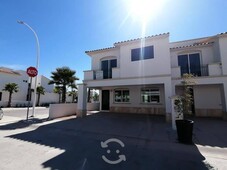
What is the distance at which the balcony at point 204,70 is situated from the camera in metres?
10.5

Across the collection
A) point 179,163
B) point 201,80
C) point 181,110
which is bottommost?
point 179,163

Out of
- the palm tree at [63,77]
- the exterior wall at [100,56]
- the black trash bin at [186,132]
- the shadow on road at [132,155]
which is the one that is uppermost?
the exterior wall at [100,56]

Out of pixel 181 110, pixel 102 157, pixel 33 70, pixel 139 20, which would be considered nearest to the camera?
pixel 102 157

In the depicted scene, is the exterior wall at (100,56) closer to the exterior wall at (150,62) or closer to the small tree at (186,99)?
the exterior wall at (150,62)

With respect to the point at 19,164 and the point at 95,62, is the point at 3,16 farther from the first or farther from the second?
the point at 19,164

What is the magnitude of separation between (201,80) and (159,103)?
4.71m

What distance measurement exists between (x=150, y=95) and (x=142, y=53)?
5.43 meters

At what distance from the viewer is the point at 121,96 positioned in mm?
Answer: 16234

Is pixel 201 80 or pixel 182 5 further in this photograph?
pixel 201 80

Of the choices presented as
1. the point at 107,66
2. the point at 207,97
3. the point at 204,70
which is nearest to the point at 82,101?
the point at 107,66

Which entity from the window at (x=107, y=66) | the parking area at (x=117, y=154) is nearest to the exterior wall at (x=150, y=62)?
the window at (x=107, y=66)

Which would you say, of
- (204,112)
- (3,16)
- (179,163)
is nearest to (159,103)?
(204,112)

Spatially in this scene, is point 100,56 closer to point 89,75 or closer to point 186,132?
point 89,75

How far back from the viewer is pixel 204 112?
12.6 metres
